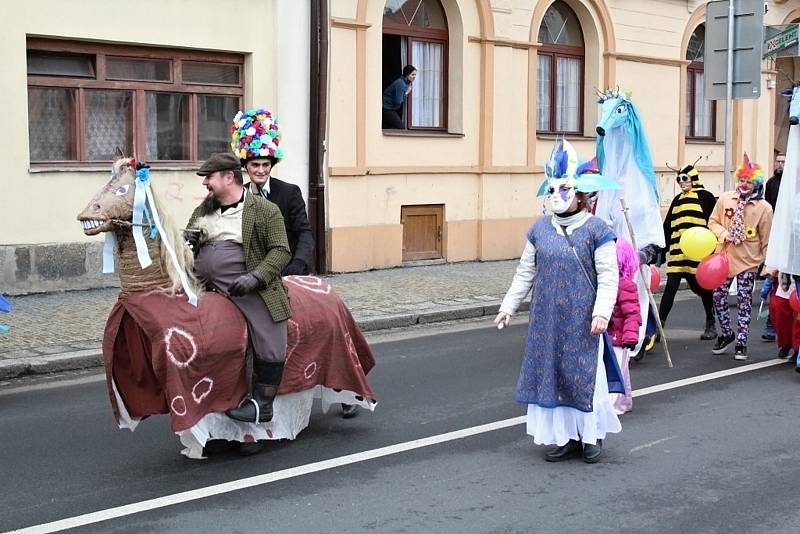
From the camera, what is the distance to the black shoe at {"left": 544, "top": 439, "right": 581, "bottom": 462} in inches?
260

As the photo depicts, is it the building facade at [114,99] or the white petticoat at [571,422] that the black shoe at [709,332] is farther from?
the building facade at [114,99]

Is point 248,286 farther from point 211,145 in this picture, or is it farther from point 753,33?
point 753,33

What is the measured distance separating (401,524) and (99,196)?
2.46m

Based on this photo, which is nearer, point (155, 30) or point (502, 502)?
point (502, 502)

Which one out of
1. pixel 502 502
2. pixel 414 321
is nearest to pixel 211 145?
pixel 414 321

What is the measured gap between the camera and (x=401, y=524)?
17.8ft

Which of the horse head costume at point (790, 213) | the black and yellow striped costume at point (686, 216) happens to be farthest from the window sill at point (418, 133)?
the horse head costume at point (790, 213)

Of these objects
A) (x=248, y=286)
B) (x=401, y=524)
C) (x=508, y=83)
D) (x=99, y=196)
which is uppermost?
(x=508, y=83)

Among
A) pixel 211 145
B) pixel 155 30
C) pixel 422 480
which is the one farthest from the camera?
pixel 211 145

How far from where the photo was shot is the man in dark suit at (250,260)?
6.43 meters

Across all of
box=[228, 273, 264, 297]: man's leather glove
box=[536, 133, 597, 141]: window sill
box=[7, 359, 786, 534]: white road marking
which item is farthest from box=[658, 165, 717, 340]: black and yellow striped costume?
box=[536, 133, 597, 141]: window sill

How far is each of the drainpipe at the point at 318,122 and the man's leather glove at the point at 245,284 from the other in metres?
8.80

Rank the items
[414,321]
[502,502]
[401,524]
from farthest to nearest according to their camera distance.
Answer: [414,321] < [502,502] < [401,524]

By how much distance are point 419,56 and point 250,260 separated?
11.4 meters
